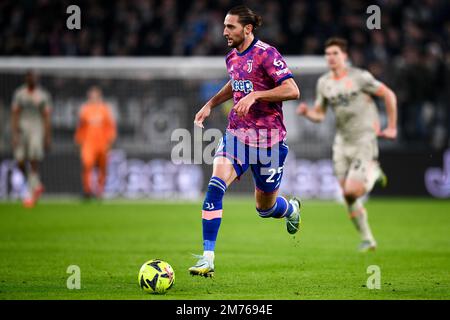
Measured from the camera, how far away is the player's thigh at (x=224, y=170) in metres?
8.82

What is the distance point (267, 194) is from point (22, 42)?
16.1m

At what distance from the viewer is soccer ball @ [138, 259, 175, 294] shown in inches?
320

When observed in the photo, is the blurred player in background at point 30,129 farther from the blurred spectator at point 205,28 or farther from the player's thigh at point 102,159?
the blurred spectator at point 205,28

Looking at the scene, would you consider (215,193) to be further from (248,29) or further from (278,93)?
(248,29)

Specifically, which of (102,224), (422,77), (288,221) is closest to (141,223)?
(102,224)

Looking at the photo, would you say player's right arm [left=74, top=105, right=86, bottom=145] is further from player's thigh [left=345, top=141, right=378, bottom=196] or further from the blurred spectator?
player's thigh [left=345, top=141, right=378, bottom=196]

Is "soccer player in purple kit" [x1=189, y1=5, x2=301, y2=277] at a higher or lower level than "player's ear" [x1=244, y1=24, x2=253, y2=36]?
lower

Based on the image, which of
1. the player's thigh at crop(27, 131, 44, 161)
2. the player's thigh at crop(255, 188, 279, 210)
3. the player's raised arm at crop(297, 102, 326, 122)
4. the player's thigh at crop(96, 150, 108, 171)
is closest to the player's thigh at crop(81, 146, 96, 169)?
the player's thigh at crop(96, 150, 108, 171)

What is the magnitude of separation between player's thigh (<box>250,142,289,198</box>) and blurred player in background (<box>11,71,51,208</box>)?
11103 millimetres

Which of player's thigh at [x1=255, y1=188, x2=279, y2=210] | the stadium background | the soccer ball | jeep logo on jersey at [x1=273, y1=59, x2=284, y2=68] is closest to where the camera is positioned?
the soccer ball

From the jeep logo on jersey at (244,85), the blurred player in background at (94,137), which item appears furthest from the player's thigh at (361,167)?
the blurred player in background at (94,137)

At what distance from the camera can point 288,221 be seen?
10.3 meters

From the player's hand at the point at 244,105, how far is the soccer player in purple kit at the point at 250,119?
205mm

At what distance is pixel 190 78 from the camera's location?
76.1 feet
